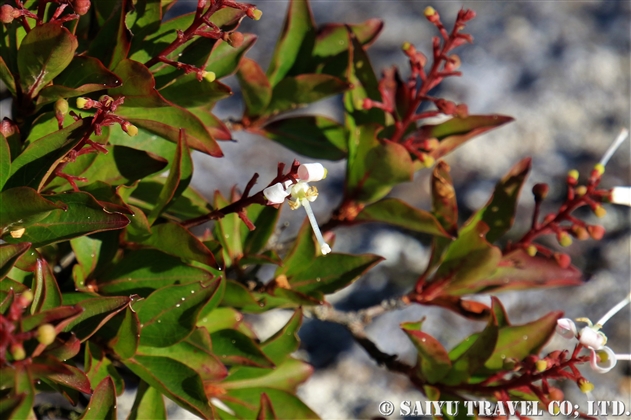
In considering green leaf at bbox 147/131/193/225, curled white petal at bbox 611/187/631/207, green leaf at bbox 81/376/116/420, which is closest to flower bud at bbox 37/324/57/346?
green leaf at bbox 81/376/116/420

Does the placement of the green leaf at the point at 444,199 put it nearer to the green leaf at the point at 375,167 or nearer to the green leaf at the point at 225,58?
the green leaf at the point at 375,167

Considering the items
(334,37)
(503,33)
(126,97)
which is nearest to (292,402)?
(126,97)

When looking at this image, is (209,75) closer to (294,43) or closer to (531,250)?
(294,43)

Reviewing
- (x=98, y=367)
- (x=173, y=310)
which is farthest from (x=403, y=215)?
(x=98, y=367)

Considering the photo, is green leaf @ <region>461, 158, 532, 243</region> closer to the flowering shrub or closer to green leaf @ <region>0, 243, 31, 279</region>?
the flowering shrub

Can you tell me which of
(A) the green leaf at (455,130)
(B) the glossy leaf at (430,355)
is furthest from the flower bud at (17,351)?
(A) the green leaf at (455,130)

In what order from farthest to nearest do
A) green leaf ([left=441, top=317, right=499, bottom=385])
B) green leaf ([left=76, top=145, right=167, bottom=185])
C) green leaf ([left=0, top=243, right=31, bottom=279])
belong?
green leaf ([left=441, top=317, right=499, bottom=385]) → green leaf ([left=76, top=145, right=167, bottom=185]) → green leaf ([left=0, top=243, right=31, bottom=279])

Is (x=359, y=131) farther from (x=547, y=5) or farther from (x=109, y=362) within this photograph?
(x=547, y=5)
